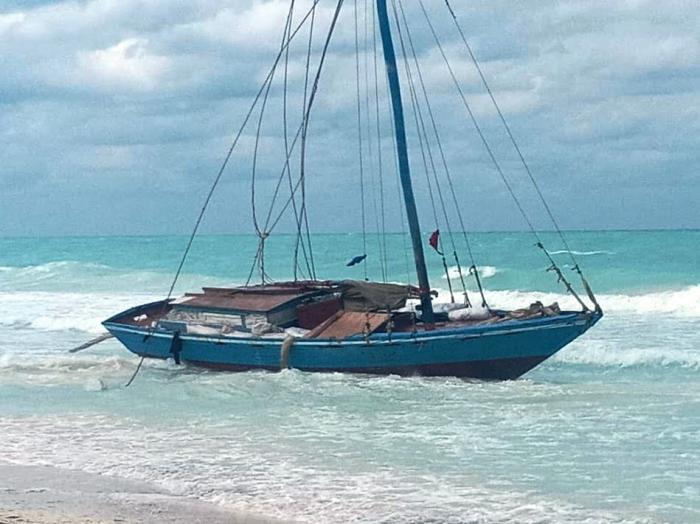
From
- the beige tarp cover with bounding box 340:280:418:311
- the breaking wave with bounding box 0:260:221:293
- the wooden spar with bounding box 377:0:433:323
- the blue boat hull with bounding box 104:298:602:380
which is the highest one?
the wooden spar with bounding box 377:0:433:323

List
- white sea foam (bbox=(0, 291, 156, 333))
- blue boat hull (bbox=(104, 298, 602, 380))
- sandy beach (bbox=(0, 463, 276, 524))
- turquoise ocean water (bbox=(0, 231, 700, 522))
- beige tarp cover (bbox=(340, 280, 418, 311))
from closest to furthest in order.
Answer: sandy beach (bbox=(0, 463, 276, 524)), turquoise ocean water (bbox=(0, 231, 700, 522)), blue boat hull (bbox=(104, 298, 602, 380)), beige tarp cover (bbox=(340, 280, 418, 311)), white sea foam (bbox=(0, 291, 156, 333))

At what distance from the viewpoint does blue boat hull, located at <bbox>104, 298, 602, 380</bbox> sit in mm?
17078

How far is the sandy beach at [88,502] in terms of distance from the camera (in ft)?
31.3

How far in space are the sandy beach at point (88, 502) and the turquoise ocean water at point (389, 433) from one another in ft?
1.10

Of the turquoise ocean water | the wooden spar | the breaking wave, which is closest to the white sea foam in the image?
the breaking wave

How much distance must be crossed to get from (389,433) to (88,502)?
467 centimetres

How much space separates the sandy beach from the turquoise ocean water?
1.10 feet

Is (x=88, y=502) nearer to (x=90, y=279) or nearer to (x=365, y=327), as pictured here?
(x=365, y=327)

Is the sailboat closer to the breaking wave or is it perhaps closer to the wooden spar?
the wooden spar

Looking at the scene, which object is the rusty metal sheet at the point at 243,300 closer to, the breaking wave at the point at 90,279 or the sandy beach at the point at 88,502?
the sandy beach at the point at 88,502

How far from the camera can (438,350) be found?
1730 centimetres

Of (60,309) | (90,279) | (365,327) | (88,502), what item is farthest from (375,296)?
(90,279)

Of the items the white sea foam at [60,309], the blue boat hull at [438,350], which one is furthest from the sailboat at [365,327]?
the white sea foam at [60,309]

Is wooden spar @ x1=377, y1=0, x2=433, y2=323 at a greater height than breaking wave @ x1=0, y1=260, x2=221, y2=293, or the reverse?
wooden spar @ x1=377, y1=0, x2=433, y2=323
